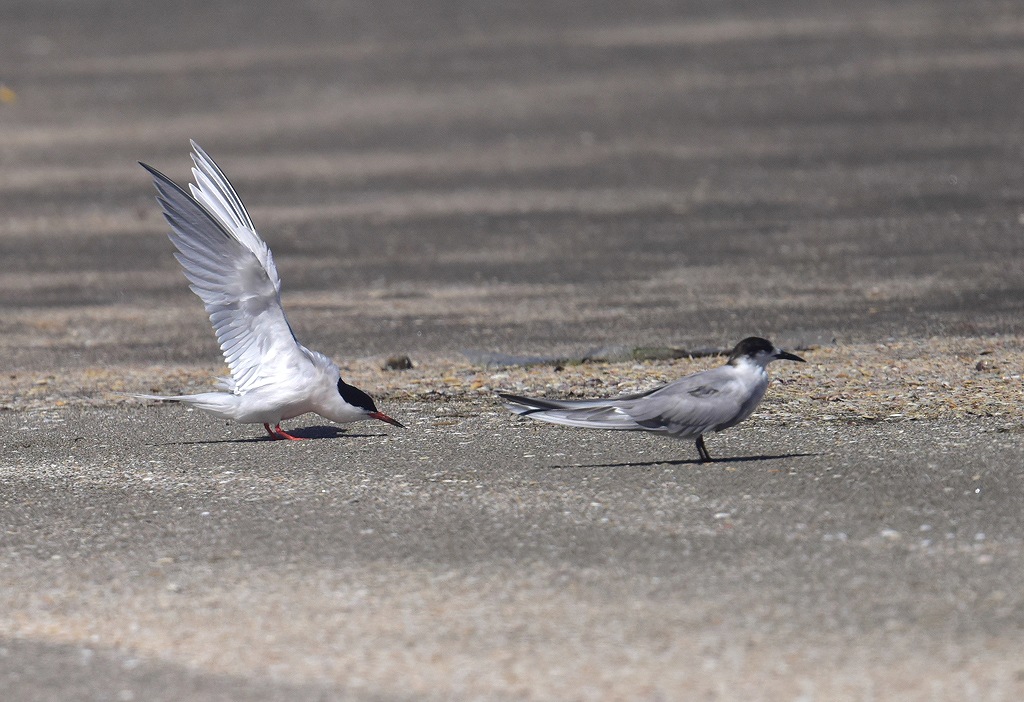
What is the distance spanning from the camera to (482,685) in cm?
445

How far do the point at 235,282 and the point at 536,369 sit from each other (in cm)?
216

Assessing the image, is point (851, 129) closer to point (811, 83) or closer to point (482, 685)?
point (811, 83)

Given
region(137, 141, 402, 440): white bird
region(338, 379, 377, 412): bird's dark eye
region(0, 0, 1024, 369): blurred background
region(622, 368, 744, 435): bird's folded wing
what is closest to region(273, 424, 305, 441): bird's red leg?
region(137, 141, 402, 440): white bird

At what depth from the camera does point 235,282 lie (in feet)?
22.9

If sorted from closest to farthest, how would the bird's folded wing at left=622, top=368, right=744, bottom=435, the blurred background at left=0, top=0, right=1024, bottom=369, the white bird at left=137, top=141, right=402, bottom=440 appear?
the bird's folded wing at left=622, top=368, right=744, bottom=435, the white bird at left=137, top=141, right=402, bottom=440, the blurred background at left=0, top=0, right=1024, bottom=369

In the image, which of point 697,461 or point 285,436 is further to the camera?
point 285,436

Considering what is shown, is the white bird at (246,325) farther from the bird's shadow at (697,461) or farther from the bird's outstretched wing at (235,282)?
the bird's shadow at (697,461)

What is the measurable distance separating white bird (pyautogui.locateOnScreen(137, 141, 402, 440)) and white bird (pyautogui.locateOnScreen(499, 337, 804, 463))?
108 centimetres

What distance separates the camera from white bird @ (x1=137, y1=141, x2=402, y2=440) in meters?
6.94

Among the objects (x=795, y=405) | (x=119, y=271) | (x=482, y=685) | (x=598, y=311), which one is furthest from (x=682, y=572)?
(x=119, y=271)

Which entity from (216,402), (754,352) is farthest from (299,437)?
(754,352)

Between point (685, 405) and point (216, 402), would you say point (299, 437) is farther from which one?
point (685, 405)

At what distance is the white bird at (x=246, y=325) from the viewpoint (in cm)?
694

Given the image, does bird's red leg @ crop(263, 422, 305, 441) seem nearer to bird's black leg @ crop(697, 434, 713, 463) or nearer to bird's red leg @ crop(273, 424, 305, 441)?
bird's red leg @ crop(273, 424, 305, 441)
